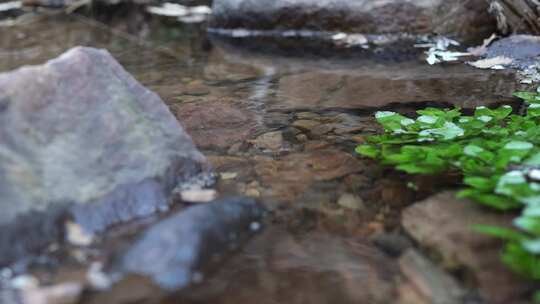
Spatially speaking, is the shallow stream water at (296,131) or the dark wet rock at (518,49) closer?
the shallow stream water at (296,131)

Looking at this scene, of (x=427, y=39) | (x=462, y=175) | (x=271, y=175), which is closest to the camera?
(x=462, y=175)

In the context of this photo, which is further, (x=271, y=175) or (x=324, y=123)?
(x=324, y=123)

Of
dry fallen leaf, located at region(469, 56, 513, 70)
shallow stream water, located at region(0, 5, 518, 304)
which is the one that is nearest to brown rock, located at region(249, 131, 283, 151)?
shallow stream water, located at region(0, 5, 518, 304)

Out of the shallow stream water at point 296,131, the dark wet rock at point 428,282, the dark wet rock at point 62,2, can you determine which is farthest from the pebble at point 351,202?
the dark wet rock at point 62,2

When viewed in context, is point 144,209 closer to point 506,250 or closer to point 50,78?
point 50,78

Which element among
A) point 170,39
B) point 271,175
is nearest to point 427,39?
point 170,39

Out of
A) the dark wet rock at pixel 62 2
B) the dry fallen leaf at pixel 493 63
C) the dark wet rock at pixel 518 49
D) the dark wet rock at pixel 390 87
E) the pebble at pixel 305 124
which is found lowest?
the dark wet rock at pixel 62 2

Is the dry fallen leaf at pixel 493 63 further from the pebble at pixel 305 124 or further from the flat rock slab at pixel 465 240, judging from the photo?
the flat rock slab at pixel 465 240

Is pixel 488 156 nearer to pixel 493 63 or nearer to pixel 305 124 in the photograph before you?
pixel 305 124
